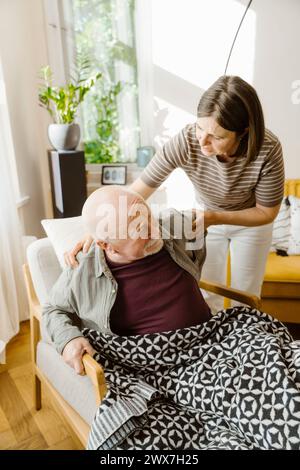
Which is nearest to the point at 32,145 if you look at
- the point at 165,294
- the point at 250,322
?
the point at 165,294

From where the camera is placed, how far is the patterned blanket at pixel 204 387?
3.17 feet

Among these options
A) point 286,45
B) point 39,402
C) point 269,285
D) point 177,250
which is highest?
point 286,45

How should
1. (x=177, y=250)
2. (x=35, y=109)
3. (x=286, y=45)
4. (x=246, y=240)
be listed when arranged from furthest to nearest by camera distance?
(x=35, y=109) < (x=286, y=45) < (x=246, y=240) < (x=177, y=250)

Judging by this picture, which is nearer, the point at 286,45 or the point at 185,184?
the point at 286,45

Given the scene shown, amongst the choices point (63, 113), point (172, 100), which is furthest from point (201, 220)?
point (172, 100)

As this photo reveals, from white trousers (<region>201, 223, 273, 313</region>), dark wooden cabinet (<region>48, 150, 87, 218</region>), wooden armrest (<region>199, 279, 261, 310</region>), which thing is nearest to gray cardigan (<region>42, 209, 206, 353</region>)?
wooden armrest (<region>199, 279, 261, 310</region>)

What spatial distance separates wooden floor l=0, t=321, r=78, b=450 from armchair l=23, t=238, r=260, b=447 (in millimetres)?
161

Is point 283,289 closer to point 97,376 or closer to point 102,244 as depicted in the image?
point 102,244

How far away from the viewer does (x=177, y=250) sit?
53.5 inches

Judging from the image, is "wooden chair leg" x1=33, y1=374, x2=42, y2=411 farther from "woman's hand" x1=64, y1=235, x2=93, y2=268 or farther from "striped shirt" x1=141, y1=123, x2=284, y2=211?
"striped shirt" x1=141, y1=123, x2=284, y2=211

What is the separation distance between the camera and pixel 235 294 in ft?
4.73

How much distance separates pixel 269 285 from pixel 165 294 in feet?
3.74

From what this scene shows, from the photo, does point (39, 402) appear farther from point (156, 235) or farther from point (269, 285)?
point (269, 285)

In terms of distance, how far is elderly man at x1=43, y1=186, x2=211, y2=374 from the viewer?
119cm
